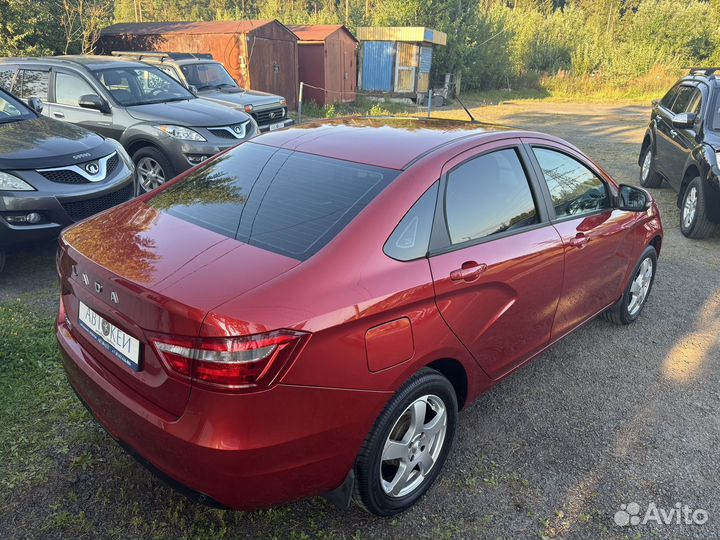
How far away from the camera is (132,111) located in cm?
696

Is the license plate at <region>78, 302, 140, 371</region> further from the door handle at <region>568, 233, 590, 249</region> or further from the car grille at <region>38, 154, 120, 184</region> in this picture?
the car grille at <region>38, 154, 120, 184</region>

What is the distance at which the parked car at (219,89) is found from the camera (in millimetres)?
10117

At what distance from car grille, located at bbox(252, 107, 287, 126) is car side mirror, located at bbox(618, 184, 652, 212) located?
25.0 ft

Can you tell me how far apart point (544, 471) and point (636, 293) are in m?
2.21

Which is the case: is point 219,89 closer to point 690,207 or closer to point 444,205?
point 690,207

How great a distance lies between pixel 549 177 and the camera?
3.24 m

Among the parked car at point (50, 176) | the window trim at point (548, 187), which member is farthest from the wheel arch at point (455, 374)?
the parked car at point (50, 176)

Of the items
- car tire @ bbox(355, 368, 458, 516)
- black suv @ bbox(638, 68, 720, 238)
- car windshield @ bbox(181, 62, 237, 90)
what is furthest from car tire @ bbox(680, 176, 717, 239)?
car windshield @ bbox(181, 62, 237, 90)

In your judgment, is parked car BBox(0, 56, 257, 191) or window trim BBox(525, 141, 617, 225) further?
parked car BBox(0, 56, 257, 191)

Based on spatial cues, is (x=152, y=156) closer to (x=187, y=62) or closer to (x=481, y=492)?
(x=187, y=62)

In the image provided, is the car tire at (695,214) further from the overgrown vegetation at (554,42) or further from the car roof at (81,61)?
the overgrown vegetation at (554,42)

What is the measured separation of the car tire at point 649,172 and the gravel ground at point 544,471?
16.7 ft

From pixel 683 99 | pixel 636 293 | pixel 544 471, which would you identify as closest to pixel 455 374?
pixel 544 471

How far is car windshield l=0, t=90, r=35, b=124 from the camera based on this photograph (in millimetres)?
5499
